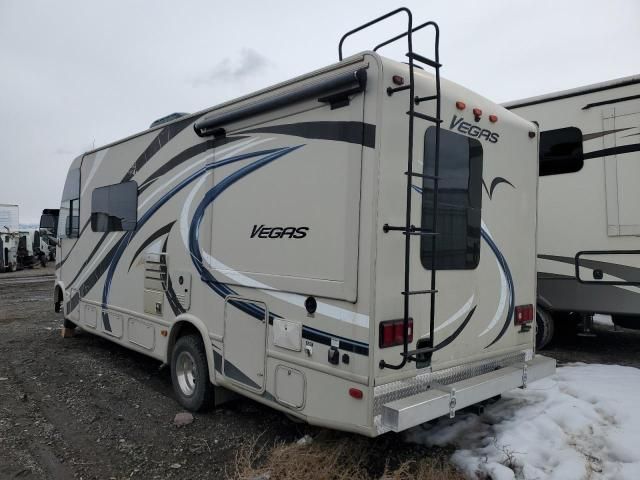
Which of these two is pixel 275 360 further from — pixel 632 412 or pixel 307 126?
pixel 632 412

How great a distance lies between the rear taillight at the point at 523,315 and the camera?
4221mm

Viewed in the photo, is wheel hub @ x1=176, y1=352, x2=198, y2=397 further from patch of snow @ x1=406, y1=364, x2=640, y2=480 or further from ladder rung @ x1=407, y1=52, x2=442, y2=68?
ladder rung @ x1=407, y1=52, x2=442, y2=68

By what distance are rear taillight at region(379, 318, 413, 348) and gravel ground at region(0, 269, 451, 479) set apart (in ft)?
3.16


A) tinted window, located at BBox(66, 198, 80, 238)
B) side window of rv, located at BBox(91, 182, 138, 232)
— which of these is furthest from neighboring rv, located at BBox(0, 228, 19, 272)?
side window of rv, located at BBox(91, 182, 138, 232)

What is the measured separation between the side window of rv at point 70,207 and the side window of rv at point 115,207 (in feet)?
2.28

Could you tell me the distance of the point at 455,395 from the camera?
10.7 feet

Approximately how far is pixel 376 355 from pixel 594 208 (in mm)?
4202

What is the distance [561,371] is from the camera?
521 centimetres

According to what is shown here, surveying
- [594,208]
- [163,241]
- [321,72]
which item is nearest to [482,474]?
[321,72]

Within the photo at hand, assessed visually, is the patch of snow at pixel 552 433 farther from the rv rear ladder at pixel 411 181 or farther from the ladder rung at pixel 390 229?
the ladder rung at pixel 390 229

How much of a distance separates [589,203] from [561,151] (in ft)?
2.42

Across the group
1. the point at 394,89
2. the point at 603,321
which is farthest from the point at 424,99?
the point at 603,321

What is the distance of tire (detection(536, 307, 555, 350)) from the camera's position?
6301 mm

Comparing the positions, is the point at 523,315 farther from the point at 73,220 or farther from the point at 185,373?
the point at 73,220
